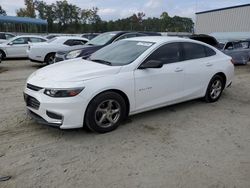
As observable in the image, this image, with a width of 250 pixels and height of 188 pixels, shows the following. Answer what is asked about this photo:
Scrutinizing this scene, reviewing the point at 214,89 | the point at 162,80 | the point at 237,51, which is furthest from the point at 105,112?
the point at 237,51

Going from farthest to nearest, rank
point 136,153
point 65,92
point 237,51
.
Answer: point 237,51 → point 65,92 → point 136,153

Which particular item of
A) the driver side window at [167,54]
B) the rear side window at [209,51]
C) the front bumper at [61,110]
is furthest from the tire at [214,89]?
the front bumper at [61,110]

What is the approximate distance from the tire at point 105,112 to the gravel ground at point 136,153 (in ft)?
0.51

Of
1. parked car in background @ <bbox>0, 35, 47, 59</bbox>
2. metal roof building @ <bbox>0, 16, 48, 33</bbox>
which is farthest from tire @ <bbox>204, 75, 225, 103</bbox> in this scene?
metal roof building @ <bbox>0, 16, 48, 33</bbox>

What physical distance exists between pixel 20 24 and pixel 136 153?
138 ft

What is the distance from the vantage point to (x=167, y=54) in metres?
5.17

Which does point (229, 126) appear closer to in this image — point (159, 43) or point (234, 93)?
point (159, 43)

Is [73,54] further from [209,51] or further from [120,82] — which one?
[120,82]

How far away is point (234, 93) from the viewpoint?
7242 mm

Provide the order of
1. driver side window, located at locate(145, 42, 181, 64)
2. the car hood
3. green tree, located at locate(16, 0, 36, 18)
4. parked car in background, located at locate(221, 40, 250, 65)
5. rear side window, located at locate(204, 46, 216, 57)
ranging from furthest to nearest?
green tree, located at locate(16, 0, 36, 18), parked car in background, located at locate(221, 40, 250, 65), rear side window, located at locate(204, 46, 216, 57), driver side window, located at locate(145, 42, 181, 64), the car hood

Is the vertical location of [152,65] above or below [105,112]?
above

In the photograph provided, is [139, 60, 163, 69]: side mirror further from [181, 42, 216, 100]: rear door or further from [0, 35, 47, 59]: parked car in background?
[0, 35, 47, 59]: parked car in background

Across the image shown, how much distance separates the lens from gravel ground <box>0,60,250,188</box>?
314 cm

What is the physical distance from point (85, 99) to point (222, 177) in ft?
6.99
